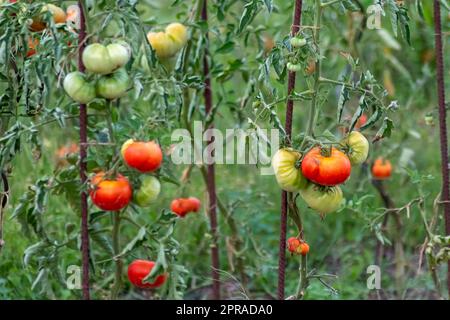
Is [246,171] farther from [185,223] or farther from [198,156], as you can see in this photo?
[198,156]

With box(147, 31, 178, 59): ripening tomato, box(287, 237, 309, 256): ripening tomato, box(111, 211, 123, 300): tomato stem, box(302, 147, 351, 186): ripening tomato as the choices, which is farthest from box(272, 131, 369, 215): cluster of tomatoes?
box(147, 31, 178, 59): ripening tomato

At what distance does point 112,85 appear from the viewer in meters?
2.16

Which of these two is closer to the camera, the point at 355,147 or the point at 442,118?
the point at 355,147

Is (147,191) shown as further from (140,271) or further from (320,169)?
(320,169)

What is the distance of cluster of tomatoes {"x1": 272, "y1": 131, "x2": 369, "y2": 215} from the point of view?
202 centimetres

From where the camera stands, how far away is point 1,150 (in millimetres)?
2160

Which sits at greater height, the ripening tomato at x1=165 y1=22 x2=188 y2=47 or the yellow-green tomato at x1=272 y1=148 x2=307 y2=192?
the ripening tomato at x1=165 y1=22 x2=188 y2=47

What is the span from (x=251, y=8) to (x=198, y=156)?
0.80 metres

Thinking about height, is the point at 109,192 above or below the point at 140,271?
above

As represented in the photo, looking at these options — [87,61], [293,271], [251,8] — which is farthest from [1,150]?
[293,271]

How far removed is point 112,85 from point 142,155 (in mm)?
198

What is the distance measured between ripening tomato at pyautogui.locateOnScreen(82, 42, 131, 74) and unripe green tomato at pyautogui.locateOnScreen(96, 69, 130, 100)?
43 mm

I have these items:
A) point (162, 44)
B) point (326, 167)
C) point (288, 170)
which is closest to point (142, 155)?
point (288, 170)

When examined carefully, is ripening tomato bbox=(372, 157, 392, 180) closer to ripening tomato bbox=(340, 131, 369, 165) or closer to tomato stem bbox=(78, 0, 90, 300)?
ripening tomato bbox=(340, 131, 369, 165)
